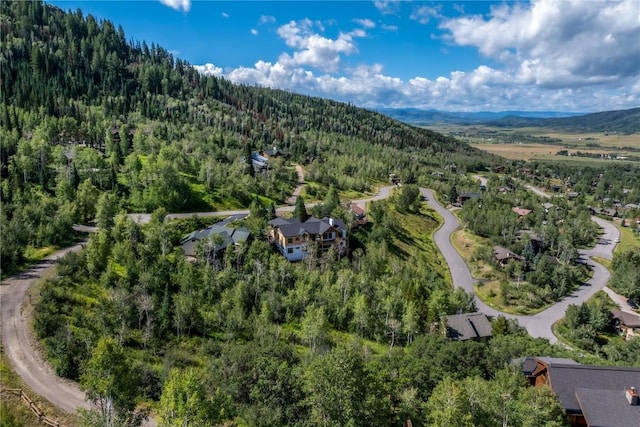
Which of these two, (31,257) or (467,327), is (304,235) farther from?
(31,257)

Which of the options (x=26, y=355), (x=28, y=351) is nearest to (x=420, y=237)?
(x=28, y=351)

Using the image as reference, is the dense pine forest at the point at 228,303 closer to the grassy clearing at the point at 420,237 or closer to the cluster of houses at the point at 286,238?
the grassy clearing at the point at 420,237

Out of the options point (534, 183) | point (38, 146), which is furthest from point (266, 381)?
point (534, 183)

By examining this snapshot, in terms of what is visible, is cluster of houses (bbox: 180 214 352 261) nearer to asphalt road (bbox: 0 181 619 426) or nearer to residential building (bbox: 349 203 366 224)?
asphalt road (bbox: 0 181 619 426)

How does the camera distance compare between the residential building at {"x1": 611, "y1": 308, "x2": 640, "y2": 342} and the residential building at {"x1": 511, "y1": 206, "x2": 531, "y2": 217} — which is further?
the residential building at {"x1": 511, "y1": 206, "x2": 531, "y2": 217}

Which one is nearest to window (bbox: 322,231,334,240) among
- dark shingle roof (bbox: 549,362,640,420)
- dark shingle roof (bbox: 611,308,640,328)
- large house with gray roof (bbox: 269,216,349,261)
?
large house with gray roof (bbox: 269,216,349,261)

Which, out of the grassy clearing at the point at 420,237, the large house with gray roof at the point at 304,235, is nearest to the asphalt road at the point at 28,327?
the grassy clearing at the point at 420,237

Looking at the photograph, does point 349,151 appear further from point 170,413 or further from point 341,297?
point 170,413
